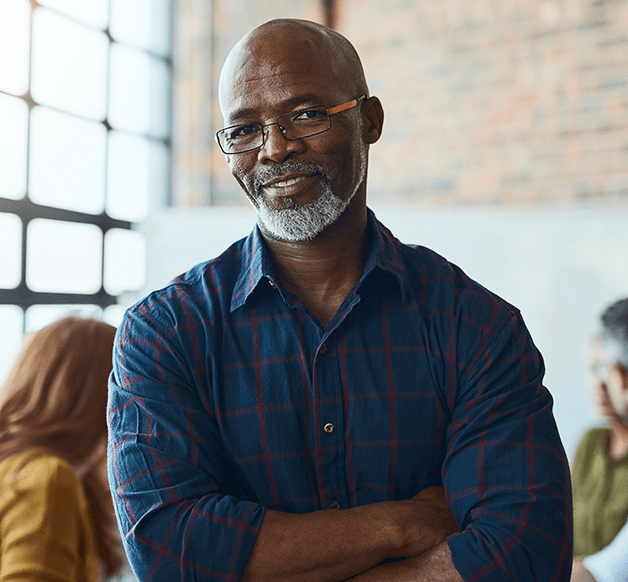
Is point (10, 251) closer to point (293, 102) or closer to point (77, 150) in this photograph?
point (77, 150)

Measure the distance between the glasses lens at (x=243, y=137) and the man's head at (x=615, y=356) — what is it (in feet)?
5.27

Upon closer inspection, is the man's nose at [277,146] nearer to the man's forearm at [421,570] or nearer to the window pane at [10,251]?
the man's forearm at [421,570]

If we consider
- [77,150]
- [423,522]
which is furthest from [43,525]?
[77,150]

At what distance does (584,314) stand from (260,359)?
1.55 metres

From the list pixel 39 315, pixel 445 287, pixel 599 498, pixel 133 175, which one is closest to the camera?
pixel 445 287

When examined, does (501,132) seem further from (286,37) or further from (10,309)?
(10,309)

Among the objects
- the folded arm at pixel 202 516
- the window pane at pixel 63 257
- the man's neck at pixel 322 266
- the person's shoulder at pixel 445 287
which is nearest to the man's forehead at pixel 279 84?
the man's neck at pixel 322 266

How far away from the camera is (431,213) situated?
2553mm

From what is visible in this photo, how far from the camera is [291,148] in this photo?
1211 millimetres

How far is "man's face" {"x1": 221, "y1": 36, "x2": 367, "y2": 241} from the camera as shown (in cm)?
123

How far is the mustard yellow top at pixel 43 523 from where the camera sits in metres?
1.65

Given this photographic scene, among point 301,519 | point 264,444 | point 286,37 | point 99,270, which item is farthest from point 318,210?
point 99,270

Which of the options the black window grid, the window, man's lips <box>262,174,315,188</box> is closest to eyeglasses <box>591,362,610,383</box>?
man's lips <box>262,174,315,188</box>

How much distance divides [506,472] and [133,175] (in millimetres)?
3794
